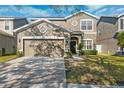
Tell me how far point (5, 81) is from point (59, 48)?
11.4 meters

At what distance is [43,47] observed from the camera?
20000 mm

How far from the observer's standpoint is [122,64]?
15703 mm

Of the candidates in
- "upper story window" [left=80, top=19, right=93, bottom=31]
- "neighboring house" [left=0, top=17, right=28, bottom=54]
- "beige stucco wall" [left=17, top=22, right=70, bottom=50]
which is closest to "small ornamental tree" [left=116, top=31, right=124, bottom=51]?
"upper story window" [left=80, top=19, right=93, bottom=31]

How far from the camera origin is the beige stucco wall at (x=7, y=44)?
18.6 m

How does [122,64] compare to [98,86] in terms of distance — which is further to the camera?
[122,64]

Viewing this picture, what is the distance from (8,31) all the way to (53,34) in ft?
12.1

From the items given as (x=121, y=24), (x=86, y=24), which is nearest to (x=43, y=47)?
(x=86, y=24)

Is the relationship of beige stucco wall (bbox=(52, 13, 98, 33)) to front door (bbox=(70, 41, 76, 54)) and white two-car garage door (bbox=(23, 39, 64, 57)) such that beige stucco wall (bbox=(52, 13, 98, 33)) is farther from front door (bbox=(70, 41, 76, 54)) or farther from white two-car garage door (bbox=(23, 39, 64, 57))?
white two-car garage door (bbox=(23, 39, 64, 57))

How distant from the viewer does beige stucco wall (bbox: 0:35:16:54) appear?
18.6 m

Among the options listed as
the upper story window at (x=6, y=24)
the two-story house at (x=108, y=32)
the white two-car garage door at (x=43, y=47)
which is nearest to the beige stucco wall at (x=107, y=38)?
the two-story house at (x=108, y=32)

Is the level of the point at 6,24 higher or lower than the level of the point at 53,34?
higher

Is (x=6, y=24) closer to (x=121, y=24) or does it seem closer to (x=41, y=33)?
(x=41, y=33)
